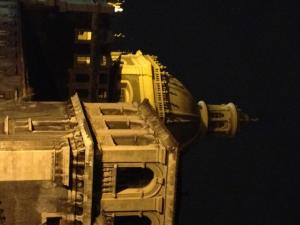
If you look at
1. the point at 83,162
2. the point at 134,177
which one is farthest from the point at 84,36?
the point at 83,162

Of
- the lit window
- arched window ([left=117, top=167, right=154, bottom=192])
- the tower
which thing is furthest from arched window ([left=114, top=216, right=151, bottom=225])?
the lit window

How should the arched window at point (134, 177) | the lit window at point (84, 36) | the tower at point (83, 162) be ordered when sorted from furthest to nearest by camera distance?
the lit window at point (84, 36) → the arched window at point (134, 177) → the tower at point (83, 162)

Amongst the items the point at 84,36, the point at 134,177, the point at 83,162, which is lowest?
the point at 134,177

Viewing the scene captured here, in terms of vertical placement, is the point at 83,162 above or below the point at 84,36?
below

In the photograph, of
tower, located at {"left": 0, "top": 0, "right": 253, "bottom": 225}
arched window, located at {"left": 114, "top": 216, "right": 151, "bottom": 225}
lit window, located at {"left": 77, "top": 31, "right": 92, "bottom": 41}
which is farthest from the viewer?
lit window, located at {"left": 77, "top": 31, "right": 92, "bottom": 41}

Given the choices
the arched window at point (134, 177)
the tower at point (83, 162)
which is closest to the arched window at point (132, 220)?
the tower at point (83, 162)

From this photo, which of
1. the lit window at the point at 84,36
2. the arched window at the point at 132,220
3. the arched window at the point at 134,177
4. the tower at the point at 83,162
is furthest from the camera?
the lit window at the point at 84,36

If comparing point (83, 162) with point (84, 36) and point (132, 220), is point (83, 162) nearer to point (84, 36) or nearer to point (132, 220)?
point (132, 220)

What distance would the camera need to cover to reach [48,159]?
28.5 m

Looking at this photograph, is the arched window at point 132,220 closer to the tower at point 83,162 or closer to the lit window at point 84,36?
the tower at point 83,162

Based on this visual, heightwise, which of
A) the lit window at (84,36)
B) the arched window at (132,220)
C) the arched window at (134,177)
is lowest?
the arched window at (132,220)

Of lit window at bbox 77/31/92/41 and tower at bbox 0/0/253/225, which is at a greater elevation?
lit window at bbox 77/31/92/41

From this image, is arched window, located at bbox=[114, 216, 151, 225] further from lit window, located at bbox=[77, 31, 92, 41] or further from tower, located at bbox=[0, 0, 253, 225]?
lit window, located at bbox=[77, 31, 92, 41]

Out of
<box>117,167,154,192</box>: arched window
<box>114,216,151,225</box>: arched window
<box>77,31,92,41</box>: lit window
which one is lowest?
<box>114,216,151,225</box>: arched window
